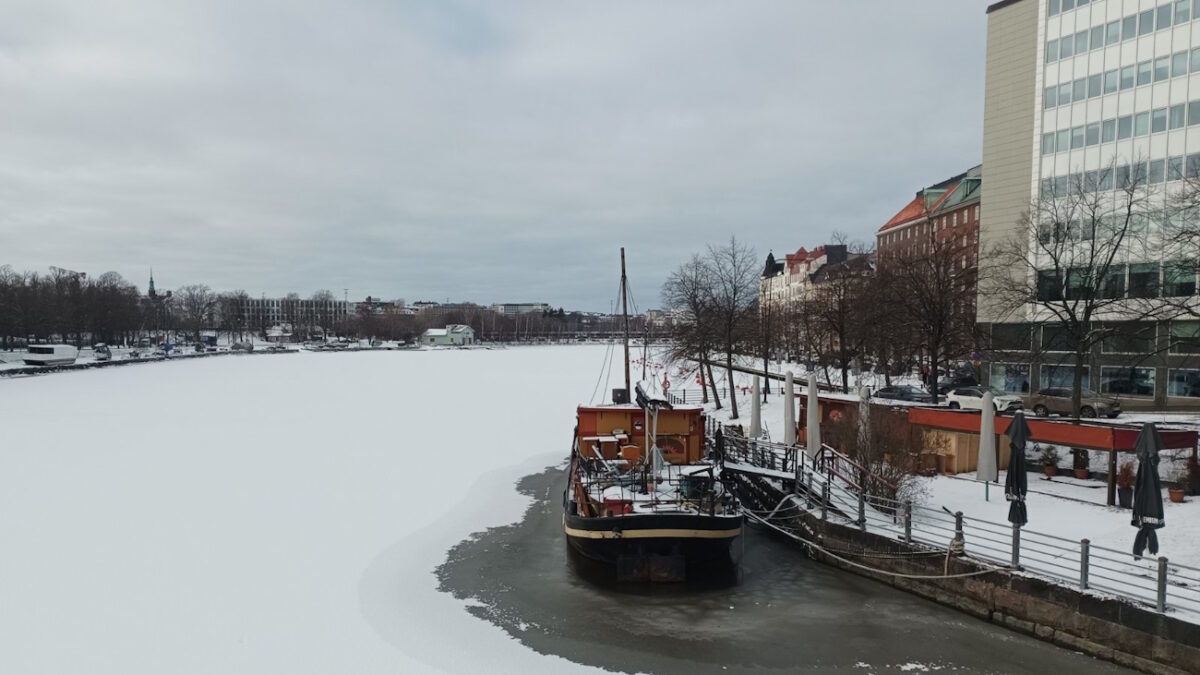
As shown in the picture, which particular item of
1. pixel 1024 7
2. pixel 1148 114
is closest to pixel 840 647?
pixel 1148 114

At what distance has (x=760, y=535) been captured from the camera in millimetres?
19438

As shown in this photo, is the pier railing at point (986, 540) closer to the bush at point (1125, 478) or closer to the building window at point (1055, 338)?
the bush at point (1125, 478)

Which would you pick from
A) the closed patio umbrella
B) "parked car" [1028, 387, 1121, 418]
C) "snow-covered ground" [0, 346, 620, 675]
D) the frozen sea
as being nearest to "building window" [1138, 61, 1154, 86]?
"parked car" [1028, 387, 1121, 418]

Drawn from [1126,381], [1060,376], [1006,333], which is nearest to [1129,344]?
[1126,381]

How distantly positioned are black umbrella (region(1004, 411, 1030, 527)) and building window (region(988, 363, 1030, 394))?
3277cm

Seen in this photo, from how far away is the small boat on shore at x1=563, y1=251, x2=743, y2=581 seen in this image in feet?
50.2

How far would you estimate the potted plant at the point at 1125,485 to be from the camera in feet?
54.4

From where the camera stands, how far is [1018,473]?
42.8ft

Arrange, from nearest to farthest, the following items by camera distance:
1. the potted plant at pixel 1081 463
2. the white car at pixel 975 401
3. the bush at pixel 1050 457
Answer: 1. the potted plant at pixel 1081 463
2. the bush at pixel 1050 457
3. the white car at pixel 975 401

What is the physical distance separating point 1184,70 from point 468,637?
137 ft

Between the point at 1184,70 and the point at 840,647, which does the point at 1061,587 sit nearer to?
the point at 840,647

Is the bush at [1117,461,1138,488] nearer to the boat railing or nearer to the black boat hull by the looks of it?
the boat railing

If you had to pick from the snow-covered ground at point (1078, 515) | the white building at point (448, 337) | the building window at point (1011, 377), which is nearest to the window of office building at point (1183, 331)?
the building window at point (1011, 377)

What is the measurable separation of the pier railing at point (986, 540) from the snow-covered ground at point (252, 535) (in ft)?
25.5
